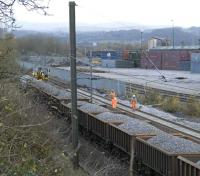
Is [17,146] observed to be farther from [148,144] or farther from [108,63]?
[108,63]

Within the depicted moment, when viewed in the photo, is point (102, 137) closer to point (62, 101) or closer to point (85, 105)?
point (85, 105)

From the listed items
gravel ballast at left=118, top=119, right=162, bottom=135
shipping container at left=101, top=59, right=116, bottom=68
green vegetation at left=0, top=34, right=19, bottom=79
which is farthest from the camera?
shipping container at left=101, top=59, right=116, bottom=68

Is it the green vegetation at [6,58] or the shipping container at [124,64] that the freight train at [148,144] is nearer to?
the green vegetation at [6,58]

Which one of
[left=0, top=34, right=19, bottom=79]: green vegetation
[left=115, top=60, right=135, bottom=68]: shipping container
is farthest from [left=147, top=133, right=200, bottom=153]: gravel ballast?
[left=115, top=60, right=135, bottom=68]: shipping container

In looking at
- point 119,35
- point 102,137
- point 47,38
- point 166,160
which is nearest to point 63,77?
point 47,38

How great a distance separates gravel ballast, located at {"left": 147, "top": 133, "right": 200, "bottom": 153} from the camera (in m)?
12.9

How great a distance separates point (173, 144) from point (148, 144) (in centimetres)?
89

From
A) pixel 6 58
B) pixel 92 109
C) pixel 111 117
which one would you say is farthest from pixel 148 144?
pixel 92 109

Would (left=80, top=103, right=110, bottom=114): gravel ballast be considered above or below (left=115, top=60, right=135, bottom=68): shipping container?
above

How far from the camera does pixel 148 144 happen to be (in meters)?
14.1

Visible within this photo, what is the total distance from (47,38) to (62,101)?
16.4ft

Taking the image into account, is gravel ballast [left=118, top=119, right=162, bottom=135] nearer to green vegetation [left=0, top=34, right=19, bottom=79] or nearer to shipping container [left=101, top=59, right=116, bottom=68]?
green vegetation [left=0, top=34, right=19, bottom=79]

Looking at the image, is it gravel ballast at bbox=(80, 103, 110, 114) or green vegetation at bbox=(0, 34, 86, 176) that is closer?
green vegetation at bbox=(0, 34, 86, 176)

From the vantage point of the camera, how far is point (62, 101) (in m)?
27.7
